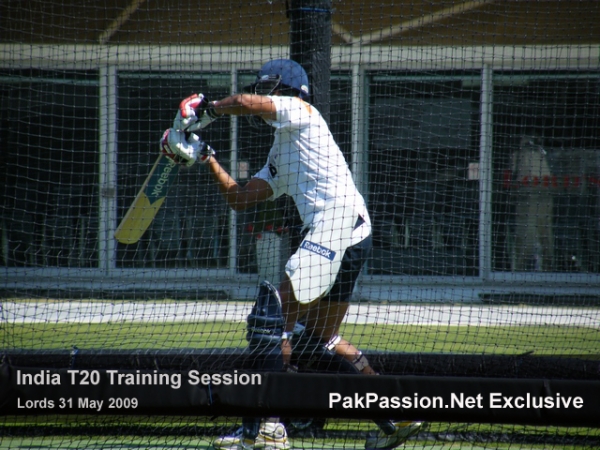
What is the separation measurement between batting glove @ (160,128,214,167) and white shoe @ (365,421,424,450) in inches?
67.5

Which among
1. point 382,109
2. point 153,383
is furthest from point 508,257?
point 153,383

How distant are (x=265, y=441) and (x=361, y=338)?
222 cm

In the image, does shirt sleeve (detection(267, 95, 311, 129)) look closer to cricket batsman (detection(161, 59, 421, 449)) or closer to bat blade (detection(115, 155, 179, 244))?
cricket batsman (detection(161, 59, 421, 449))

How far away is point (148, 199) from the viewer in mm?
3998

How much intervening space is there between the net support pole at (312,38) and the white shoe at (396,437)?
1879mm

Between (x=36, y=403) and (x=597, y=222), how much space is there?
653cm

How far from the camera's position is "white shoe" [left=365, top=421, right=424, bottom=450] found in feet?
11.6

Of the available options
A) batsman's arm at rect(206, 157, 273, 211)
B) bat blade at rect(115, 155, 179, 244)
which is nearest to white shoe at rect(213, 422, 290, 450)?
batsman's arm at rect(206, 157, 273, 211)

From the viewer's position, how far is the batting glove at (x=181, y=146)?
3.46 metres

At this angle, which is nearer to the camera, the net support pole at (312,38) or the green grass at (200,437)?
the green grass at (200,437)

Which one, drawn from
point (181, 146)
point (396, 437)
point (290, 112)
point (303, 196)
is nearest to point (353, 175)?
point (303, 196)

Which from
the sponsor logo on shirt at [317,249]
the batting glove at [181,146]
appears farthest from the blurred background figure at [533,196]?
the batting glove at [181,146]

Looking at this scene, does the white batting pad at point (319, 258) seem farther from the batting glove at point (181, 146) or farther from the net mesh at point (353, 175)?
the net mesh at point (353, 175)

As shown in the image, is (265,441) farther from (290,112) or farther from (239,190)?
(290,112)
